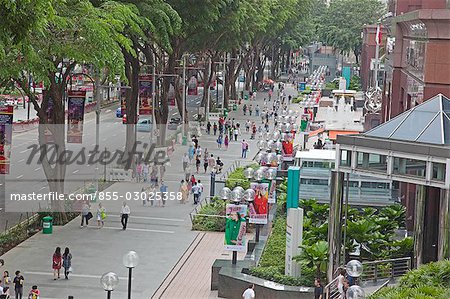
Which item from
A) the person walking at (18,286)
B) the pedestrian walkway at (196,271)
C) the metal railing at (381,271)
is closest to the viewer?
the metal railing at (381,271)

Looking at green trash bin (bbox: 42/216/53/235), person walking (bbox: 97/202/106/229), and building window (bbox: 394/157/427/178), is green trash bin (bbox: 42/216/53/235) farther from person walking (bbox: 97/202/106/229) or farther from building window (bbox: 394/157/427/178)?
building window (bbox: 394/157/427/178)

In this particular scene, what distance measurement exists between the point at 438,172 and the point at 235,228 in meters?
8.52

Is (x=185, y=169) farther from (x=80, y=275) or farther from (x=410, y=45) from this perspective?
(x=80, y=275)

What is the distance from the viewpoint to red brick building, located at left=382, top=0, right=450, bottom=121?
32469 millimetres

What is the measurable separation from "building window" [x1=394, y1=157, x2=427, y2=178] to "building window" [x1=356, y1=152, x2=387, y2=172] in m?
0.53

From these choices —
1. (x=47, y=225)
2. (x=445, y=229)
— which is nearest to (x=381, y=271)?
(x=445, y=229)

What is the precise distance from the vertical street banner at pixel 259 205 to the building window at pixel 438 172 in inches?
388

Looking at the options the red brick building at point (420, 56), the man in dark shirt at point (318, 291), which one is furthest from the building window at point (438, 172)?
the red brick building at point (420, 56)

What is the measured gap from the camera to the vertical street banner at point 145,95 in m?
50.9

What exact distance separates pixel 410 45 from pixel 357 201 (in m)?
7.12

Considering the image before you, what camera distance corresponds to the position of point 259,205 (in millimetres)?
32625

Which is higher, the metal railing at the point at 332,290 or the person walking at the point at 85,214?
the metal railing at the point at 332,290

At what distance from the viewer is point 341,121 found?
76.3 meters

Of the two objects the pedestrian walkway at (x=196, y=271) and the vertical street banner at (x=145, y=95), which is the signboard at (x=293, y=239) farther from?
the vertical street banner at (x=145, y=95)
